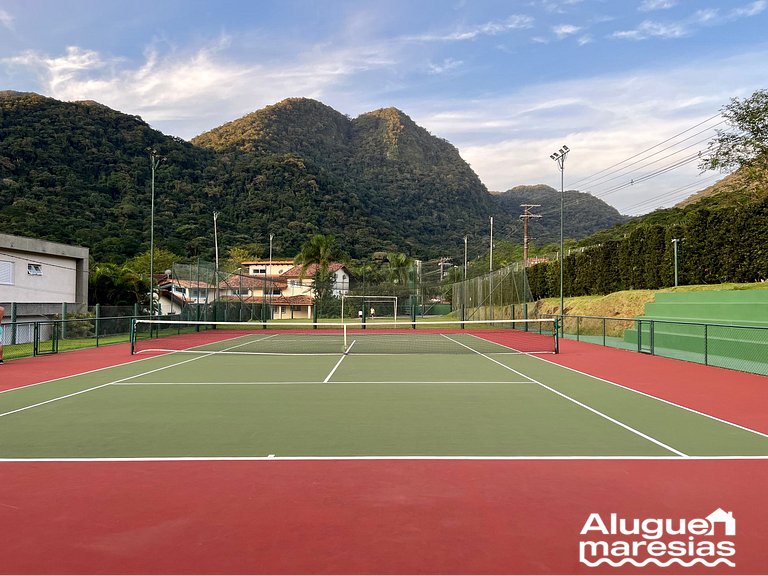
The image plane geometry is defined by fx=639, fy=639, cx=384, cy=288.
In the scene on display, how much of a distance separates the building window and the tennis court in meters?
19.7

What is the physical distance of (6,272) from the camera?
99.5 feet

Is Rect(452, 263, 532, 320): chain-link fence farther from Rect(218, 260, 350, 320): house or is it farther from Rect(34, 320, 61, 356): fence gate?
Rect(34, 320, 61, 356): fence gate

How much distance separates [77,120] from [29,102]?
6.63 metres

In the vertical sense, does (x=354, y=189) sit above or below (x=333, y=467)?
above

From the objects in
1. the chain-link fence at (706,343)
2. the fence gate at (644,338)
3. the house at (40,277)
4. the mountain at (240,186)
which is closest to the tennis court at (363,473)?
the chain-link fence at (706,343)

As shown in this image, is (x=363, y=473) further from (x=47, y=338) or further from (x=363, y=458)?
(x=47, y=338)

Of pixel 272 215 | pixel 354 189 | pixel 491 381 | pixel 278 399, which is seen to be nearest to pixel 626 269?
pixel 491 381

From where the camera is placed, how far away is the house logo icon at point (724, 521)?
5.00 m

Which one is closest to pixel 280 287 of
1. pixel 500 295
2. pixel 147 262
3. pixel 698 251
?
pixel 500 295

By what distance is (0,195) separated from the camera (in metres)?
71.9

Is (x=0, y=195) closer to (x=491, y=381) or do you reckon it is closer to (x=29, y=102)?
(x=29, y=102)

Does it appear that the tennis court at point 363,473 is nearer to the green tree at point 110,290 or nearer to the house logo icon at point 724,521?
the house logo icon at point 724,521

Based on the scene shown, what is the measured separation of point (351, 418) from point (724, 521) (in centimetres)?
566

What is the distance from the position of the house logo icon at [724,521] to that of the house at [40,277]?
2848cm
